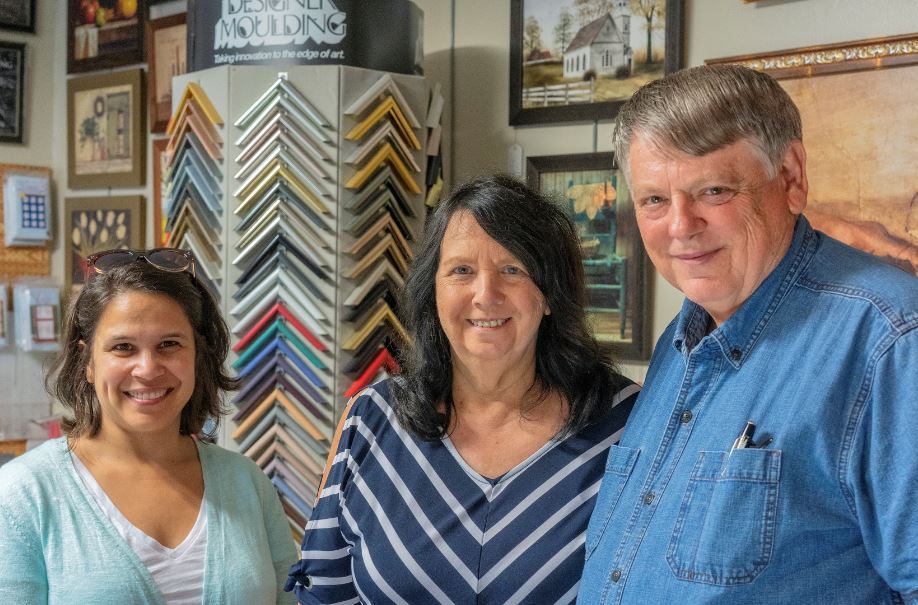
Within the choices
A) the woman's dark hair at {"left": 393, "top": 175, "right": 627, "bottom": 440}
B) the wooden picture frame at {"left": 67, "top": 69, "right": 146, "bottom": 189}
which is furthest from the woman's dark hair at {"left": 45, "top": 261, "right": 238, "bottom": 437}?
the wooden picture frame at {"left": 67, "top": 69, "right": 146, "bottom": 189}

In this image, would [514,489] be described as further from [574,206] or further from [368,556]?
[574,206]

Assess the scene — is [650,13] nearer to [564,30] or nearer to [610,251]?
[564,30]

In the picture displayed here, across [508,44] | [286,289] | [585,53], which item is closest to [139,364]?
[286,289]

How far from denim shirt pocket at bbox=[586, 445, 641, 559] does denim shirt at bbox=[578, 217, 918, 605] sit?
0.10 metres

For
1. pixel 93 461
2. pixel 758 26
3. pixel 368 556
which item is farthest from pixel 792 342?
pixel 758 26

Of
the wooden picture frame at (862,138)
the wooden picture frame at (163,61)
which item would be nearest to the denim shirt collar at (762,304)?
the wooden picture frame at (862,138)

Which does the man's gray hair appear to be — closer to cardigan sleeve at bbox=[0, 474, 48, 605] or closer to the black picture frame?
cardigan sleeve at bbox=[0, 474, 48, 605]

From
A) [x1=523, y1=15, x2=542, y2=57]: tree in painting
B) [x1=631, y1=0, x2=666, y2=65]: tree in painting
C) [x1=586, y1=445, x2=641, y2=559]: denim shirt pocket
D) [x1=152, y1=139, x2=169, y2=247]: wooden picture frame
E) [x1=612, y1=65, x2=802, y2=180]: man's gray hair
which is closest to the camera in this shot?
[x1=612, y1=65, x2=802, y2=180]: man's gray hair

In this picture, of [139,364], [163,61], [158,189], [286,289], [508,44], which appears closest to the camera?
[139,364]

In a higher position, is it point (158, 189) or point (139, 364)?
point (158, 189)

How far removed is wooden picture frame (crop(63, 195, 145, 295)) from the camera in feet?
14.9

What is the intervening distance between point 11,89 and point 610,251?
3128mm

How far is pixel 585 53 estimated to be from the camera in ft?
10.7

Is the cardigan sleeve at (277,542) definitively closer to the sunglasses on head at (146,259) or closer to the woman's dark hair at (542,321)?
the woman's dark hair at (542,321)
